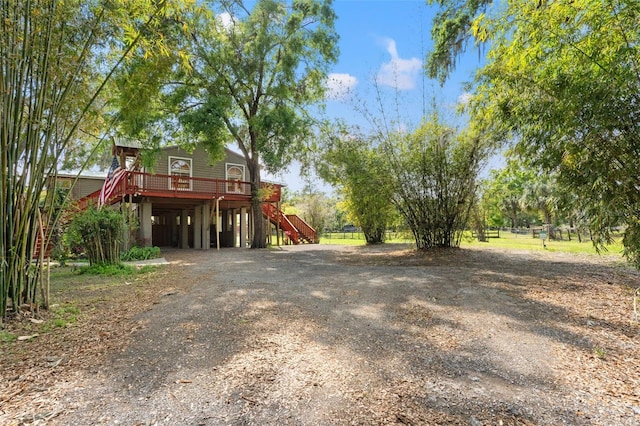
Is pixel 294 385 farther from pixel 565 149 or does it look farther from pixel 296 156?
pixel 296 156

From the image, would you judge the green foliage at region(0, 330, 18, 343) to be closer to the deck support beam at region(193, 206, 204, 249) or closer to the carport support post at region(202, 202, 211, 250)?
the carport support post at region(202, 202, 211, 250)

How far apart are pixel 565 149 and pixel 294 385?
3.84 metres

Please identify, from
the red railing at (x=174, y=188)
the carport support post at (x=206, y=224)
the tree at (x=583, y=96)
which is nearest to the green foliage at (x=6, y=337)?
the tree at (x=583, y=96)

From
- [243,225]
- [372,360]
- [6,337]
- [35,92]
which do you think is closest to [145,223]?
[243,225]

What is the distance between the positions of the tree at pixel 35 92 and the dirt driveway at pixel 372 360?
1385 mm

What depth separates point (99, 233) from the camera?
7.01m

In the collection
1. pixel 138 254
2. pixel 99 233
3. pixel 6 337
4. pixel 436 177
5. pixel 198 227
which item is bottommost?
pixel 6 337

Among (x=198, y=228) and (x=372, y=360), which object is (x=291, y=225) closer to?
(x=198, y=228)

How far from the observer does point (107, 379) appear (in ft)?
7.20

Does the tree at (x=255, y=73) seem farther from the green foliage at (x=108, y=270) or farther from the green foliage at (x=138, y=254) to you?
the green foliage at (x=108, y=270)

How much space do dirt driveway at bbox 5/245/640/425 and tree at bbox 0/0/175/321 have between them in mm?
1385

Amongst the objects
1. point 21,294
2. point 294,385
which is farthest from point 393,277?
point 21,294

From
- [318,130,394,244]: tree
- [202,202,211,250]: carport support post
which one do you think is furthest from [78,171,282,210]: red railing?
[318,130,394,244]: tree

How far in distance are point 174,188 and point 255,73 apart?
17.2 feet
